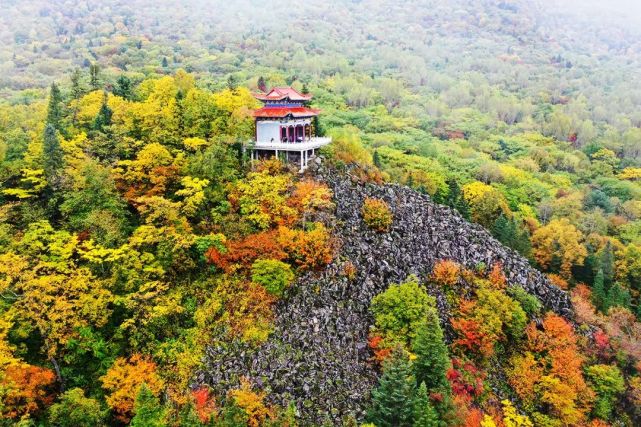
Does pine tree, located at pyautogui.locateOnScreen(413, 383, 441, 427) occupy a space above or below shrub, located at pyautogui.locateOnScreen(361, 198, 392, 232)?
below

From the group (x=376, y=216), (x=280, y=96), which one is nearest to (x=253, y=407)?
(x=376, y=216)

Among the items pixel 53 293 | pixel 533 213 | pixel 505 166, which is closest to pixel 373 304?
pixel 53 293

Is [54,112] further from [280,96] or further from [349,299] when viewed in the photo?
[349,299]

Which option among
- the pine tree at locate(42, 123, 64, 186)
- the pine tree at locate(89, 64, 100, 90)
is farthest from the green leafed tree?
the pine tree at locate(89, 64, 100, 90)

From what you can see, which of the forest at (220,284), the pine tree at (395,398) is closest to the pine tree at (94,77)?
the forest at (220,284)

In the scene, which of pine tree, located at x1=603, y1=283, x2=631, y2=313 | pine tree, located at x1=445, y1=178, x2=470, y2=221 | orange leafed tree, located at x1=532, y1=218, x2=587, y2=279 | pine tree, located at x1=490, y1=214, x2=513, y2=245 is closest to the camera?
pine tree, located at x1=603, y1=283, x2=631, y2=313

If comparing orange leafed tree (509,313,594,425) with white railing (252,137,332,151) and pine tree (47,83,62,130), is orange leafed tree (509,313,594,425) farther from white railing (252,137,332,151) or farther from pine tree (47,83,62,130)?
pine tree (47,83,62,130)

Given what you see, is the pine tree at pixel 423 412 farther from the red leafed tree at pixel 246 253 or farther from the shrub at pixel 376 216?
the shrub at pixel 376 216
